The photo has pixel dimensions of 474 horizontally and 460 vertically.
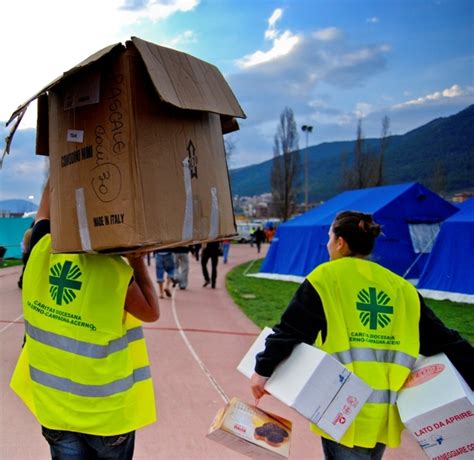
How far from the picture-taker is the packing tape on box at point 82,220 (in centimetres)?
183

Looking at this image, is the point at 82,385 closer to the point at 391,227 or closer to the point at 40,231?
the point at 40,231

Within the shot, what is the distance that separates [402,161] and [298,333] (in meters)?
61.3

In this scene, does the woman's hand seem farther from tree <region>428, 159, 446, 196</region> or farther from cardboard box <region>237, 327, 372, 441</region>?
tree <region>428, 159, 446, 196</region>

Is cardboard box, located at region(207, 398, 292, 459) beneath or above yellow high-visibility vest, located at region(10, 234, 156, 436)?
beneath

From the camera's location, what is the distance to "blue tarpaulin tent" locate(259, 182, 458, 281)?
14.1m

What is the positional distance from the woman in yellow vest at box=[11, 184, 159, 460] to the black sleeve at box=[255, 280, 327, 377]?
52cm

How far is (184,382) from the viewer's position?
18.0ft

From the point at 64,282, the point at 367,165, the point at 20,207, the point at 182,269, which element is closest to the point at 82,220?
the point at 64,282

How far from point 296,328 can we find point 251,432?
0.47 m

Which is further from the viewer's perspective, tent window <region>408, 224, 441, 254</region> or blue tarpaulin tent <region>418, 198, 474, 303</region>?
tent window <region>408, 224, 441, 254</region>

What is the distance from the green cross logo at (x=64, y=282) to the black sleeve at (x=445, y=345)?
1.53 metres

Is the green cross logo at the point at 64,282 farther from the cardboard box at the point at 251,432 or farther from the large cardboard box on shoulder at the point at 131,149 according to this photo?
the cardboard box at the point at 251,432

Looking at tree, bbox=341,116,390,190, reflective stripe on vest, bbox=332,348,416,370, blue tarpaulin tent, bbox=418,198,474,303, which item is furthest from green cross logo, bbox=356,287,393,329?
tree, bbox=341,116,390,190

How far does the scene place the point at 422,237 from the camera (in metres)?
14.6
